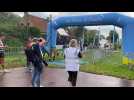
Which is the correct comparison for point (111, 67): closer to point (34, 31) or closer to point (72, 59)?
point (72, 59)

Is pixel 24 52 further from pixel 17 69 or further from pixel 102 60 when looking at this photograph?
pixel 102 60

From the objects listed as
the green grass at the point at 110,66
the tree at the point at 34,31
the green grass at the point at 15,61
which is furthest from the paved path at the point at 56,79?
the tree at the point at 34,31

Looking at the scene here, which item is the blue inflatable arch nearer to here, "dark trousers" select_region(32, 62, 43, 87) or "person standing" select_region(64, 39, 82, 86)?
"person standing" select_region(64, 39, 82, 86)

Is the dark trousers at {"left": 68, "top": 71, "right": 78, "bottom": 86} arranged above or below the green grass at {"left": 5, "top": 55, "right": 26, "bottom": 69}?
below

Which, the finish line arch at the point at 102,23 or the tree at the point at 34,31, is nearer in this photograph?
the tree at the point at 34,31

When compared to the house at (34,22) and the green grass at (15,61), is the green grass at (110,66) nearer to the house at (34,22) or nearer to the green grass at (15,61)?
the green grass at (15,61)

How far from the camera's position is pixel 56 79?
43.3 feet

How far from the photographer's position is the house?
469 inches

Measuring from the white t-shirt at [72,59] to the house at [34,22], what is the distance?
1091 mm

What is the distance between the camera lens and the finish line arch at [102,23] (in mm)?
12680

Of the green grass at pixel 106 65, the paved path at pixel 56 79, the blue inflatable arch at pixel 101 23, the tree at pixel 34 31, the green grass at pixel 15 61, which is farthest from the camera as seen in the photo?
the green grass at pixel 106 65

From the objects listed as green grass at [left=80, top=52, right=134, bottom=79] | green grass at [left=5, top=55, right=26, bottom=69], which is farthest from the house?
green grass at [left=80, top=52, right=134, bottom=79]
